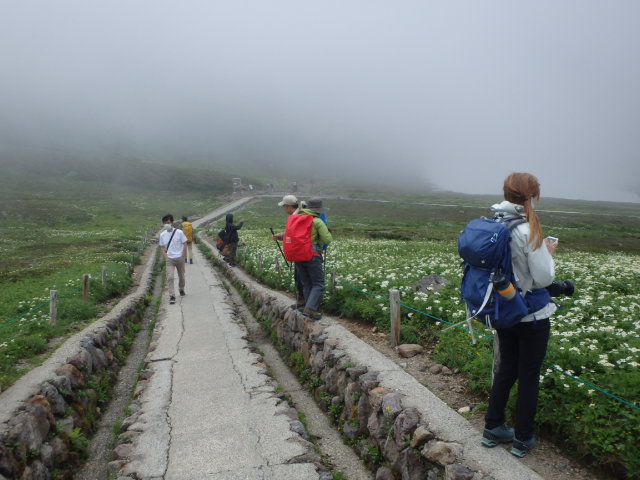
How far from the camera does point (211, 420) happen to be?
7.80m

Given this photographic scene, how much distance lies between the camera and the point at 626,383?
5.33m

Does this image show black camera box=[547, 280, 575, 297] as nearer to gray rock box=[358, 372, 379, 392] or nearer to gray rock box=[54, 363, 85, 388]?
gray rock box=[358, 372, 379, 392]

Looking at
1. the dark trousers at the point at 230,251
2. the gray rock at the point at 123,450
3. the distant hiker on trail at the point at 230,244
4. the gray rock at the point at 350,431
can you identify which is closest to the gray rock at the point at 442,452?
the gray rock at the point at 350,431

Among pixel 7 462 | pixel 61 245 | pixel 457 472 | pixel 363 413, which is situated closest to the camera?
pixel 457 472

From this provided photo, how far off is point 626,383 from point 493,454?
191 centimetres

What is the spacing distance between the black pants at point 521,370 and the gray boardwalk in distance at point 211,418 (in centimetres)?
283

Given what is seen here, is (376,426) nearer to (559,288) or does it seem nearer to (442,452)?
(442,452)

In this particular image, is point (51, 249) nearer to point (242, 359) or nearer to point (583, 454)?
point (242, 359)

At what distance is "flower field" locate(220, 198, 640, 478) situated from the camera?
4871mm

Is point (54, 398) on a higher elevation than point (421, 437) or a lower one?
lower

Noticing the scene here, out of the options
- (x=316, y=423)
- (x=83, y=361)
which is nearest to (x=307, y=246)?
(x=316, y=423)

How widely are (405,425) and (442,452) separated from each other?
0.82 metres

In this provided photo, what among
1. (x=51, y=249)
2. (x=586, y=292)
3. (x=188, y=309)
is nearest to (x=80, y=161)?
(x=51, y=249)

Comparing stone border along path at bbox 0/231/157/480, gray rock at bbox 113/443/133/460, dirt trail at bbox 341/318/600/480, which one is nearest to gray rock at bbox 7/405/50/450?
stone border along path at bbox 0/231/157/480
